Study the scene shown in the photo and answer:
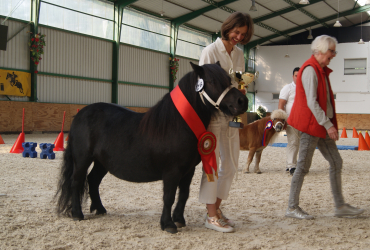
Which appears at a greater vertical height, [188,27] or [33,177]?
[188,27]

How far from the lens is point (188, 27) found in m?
23.0

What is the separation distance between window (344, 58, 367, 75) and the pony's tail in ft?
95.7

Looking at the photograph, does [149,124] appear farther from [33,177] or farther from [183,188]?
[33,177]

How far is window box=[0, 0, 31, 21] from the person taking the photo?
45.0 ft

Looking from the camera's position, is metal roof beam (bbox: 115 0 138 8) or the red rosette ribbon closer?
the red rosette ribbon

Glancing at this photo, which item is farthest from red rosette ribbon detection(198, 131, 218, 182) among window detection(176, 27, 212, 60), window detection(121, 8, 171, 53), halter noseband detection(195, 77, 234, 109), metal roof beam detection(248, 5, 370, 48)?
metal roof beam detection(248, 5, 370, 48)

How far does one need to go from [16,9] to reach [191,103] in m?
14.5

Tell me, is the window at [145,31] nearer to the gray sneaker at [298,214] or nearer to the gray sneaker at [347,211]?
the gray sneaker at [298,214]

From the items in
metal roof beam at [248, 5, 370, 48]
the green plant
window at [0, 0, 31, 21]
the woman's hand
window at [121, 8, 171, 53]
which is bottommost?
the woman's hand

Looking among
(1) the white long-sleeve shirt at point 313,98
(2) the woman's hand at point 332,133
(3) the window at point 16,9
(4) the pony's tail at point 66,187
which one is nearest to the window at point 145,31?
(3) the window at point 16,9

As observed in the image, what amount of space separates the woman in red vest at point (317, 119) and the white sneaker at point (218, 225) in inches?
31.0

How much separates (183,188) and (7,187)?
2725 millimetres

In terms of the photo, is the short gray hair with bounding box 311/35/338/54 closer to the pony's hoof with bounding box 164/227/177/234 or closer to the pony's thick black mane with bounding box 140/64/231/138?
the pony's thick black mane with bounding box 140/64/231/138

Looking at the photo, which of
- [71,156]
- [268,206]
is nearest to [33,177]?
[71,156]
